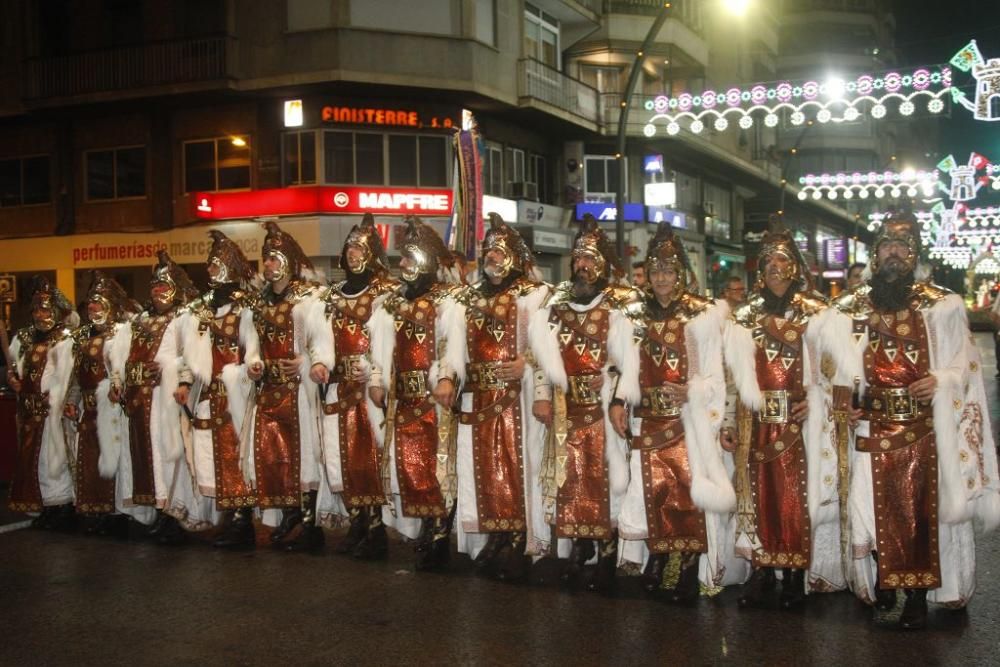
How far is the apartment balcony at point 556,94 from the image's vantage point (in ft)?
83.7

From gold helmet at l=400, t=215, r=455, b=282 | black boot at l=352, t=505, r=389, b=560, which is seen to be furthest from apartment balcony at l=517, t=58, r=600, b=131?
black boot at l=352, t=505, r=389, b=560

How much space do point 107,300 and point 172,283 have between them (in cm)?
79

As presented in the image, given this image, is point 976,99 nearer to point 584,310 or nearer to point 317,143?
point 584,310

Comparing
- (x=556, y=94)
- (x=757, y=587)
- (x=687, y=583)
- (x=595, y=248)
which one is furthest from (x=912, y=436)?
(x=556, y=94)

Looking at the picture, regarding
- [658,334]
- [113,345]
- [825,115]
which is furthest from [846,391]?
[825,115]

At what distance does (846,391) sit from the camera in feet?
19.3

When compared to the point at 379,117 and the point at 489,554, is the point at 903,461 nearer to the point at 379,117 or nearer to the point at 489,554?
the point at 489,554

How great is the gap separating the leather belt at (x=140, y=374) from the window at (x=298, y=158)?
15.1 meters

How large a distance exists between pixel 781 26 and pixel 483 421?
63652 millimetres

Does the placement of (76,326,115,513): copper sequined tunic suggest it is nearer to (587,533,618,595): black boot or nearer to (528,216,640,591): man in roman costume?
(528,216,640,591): man in roman costume

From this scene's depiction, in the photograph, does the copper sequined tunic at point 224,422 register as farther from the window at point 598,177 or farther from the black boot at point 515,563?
the window at point 598,177

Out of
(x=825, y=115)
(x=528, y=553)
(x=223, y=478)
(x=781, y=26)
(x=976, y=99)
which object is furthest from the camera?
(x=781, y=26)

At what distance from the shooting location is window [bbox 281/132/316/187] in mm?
23156

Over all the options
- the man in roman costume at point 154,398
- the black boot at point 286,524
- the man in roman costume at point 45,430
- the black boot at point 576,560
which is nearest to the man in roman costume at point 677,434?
the black boot at point 576,560
